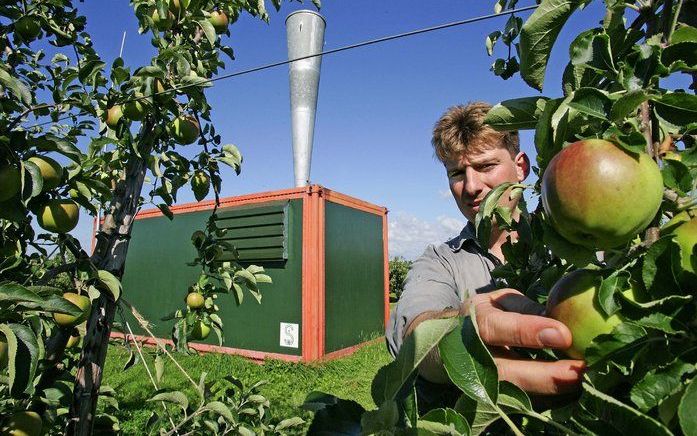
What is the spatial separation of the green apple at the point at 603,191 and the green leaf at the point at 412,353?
226 mm

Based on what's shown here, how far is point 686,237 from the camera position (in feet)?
1.64

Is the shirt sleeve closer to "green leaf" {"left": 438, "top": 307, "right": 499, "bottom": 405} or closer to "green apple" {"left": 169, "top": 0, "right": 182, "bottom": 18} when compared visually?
"green leaf" {"left": 438, "top": 307, "right": 499, "bottom": 405}

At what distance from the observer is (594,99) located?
54 cm

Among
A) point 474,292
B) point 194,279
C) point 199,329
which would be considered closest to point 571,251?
point 474,292

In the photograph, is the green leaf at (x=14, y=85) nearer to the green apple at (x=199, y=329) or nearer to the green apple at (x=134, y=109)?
the green apple at (x=134, y=109)

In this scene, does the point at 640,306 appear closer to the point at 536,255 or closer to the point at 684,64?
the point at 684,64

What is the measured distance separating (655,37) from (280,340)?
5.75 m

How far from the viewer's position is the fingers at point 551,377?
0.58 metres

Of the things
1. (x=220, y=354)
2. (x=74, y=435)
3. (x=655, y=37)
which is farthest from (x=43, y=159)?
(x=220, y=354)

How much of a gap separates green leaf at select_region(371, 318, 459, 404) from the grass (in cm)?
358

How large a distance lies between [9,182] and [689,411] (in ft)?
4.20

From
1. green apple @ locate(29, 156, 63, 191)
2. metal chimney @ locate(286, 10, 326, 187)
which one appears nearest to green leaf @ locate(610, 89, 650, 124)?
green apple @ locate(29, 156, 63, 191)

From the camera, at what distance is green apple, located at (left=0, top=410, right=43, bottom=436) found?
3.84 feet

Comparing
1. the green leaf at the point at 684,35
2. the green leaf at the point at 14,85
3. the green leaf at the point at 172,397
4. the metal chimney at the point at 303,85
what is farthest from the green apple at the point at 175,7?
the metal chimney at the point at 303,85
